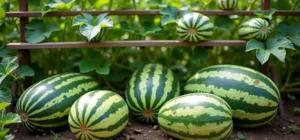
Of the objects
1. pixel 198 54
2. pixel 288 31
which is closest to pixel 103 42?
pixel 198 54

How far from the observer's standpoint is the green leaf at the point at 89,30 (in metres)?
2.40

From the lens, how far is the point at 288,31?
8.97 feet

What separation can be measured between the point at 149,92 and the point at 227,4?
3.08 feet

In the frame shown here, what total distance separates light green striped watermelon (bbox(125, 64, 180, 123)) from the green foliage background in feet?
1.02

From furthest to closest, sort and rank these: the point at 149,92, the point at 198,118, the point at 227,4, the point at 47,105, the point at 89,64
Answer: the point at 227,4 → the point at 89,64 → the point at 149,92 → the point at 47,105 → the point at 198,118

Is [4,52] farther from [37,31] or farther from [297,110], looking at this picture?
[297,110]

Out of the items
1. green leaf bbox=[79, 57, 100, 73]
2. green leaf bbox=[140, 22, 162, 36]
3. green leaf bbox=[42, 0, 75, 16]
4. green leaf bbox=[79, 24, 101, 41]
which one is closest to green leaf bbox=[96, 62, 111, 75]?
green leaf bbox=[79, 57, 100, 73]

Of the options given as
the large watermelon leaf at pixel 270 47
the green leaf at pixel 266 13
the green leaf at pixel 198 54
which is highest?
the green leaf at pixel 266 13

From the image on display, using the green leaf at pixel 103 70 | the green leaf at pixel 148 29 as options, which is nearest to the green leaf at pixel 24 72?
the green leaf at pixel 103 70

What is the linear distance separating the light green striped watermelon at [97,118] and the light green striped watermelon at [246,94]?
641 millimetres

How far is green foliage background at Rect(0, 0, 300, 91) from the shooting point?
2820mm

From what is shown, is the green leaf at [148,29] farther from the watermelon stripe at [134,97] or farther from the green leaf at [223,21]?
the green leaf at [223,21]

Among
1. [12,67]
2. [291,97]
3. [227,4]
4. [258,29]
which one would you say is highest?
[227,4]

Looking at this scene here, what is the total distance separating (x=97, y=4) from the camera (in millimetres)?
2957
